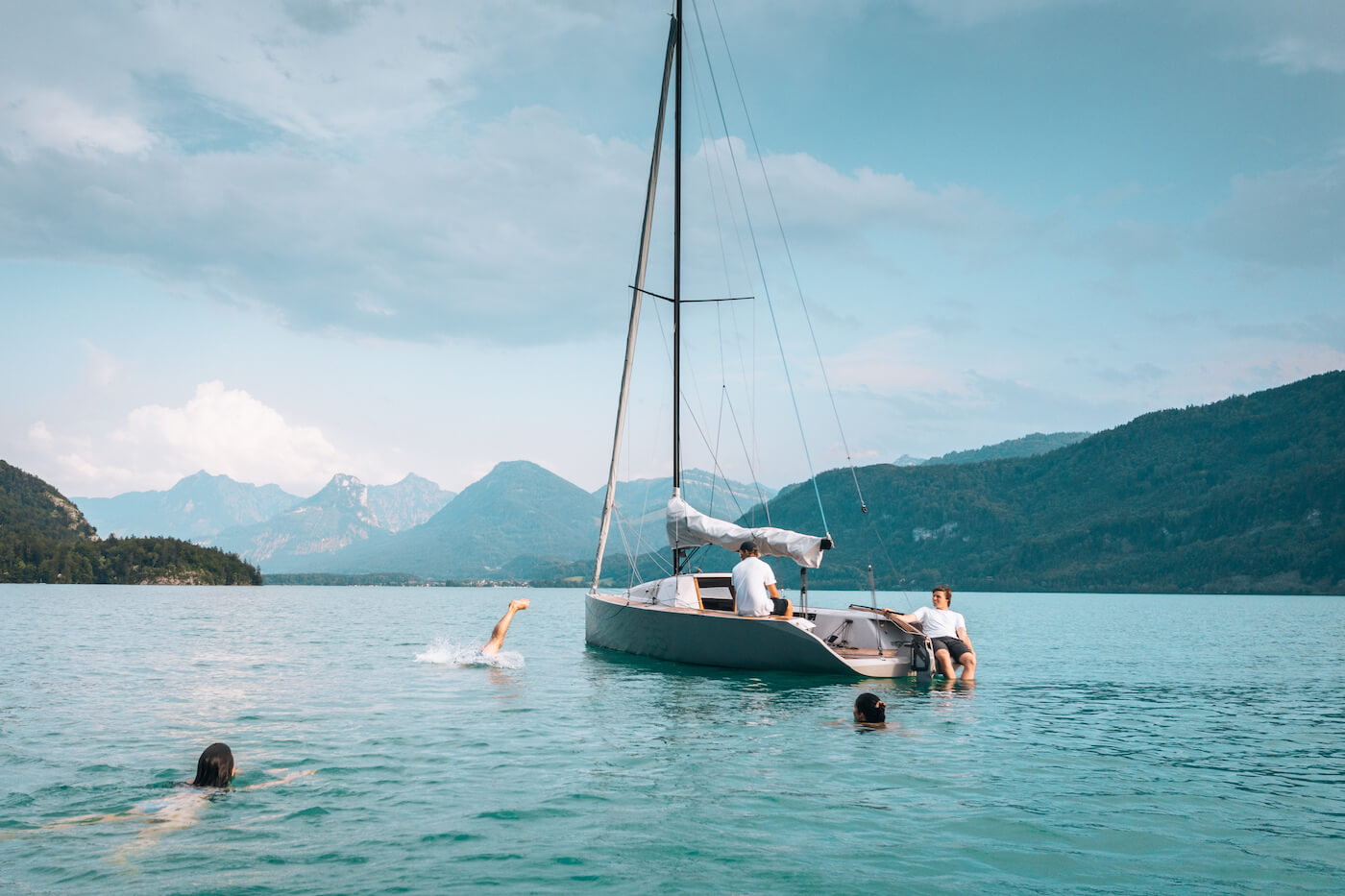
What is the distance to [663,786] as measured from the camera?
1107cm

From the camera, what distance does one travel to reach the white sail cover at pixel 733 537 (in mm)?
23281

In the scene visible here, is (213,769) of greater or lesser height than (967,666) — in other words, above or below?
below

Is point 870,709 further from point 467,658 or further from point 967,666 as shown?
point 467,658

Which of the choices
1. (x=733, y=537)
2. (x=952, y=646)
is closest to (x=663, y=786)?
(x=952, y=646)

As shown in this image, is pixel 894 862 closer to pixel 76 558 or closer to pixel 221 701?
pixel 221 701

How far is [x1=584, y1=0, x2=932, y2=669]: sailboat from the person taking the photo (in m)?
20.9

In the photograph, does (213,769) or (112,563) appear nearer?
(213,769)

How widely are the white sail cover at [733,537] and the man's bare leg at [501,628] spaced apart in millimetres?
5111

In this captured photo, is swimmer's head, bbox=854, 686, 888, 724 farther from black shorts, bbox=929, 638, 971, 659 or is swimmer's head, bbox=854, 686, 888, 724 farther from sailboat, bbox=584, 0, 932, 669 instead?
black shorts, bbox=929, 638, 971, 659

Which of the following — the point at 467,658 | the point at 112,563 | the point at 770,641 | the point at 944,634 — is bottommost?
the point at 467,658

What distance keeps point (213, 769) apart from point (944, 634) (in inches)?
642

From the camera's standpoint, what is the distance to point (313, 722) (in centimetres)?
1599

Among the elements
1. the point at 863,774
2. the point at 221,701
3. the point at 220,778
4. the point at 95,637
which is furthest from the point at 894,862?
the point at 95,637

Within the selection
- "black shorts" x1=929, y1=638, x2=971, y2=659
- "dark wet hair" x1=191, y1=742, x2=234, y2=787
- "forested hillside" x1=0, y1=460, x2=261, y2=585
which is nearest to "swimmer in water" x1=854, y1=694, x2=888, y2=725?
"black shorts" x1=929, y1=638, x2=971, y2=659
